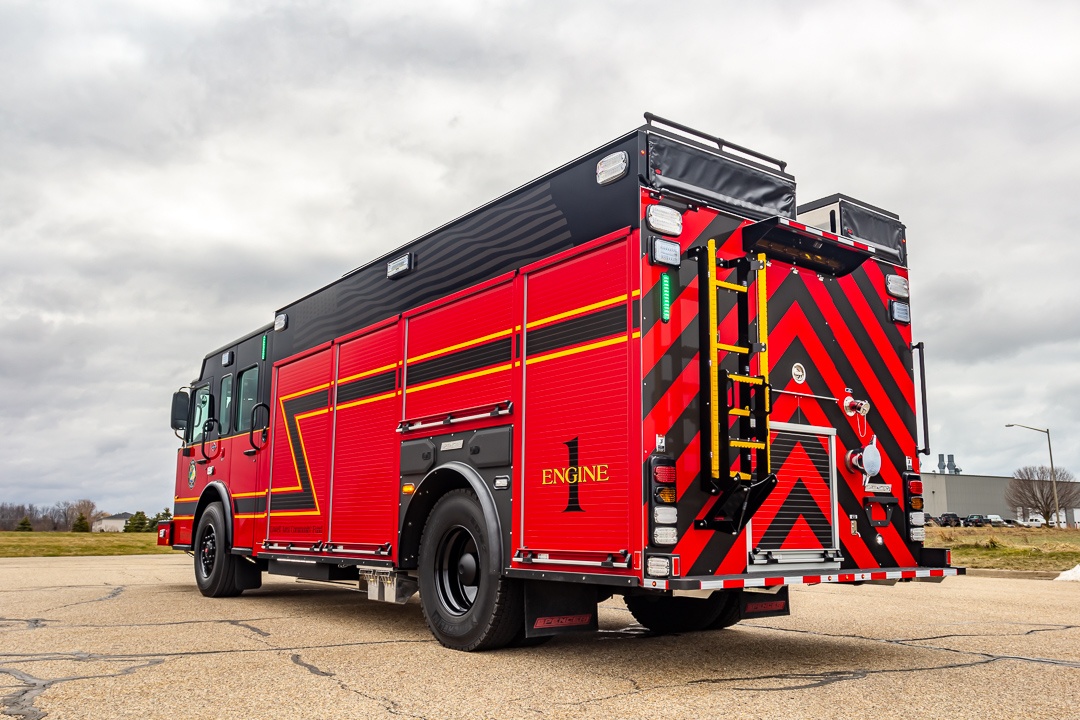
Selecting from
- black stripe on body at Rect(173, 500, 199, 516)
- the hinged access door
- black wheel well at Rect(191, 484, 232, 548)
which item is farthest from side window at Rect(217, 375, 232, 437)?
the hinged access door

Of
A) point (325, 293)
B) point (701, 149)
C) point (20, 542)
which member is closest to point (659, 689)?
point (701, 149)

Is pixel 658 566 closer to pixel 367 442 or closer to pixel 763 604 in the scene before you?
pixel 763 604

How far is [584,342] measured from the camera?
6.29 metres

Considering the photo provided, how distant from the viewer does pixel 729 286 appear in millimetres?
6172

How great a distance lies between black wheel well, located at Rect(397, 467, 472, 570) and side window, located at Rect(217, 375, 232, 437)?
5080 millimetres

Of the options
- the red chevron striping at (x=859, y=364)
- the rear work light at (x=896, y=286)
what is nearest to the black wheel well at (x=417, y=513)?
the red chevron striping at (x=859, y=364)

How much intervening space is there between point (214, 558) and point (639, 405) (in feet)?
26.5

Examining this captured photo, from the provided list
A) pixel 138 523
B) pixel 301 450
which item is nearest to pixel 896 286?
pixel 301 450

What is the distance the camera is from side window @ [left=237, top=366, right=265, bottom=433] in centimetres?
1151

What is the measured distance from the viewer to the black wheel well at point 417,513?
7.60 m

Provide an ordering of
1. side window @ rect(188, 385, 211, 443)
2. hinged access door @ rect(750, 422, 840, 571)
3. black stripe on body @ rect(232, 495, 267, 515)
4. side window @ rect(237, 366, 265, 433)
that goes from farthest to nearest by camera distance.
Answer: side window @ rect(188, 385, 211, 443) → side window @ rect(237, 366, 265, 433) → black stripe on body @ rect(232, 495, 267, 515) → hinged access door @ rect(750, 422, 840, 571)

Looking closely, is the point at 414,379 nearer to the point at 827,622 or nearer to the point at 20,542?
the point at 827,622

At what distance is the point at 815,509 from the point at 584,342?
2020 mm

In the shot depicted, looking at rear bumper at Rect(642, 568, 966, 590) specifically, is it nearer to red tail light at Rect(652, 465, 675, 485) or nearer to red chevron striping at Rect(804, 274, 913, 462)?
red tail light at Rect(652, 465, 675, 485)
